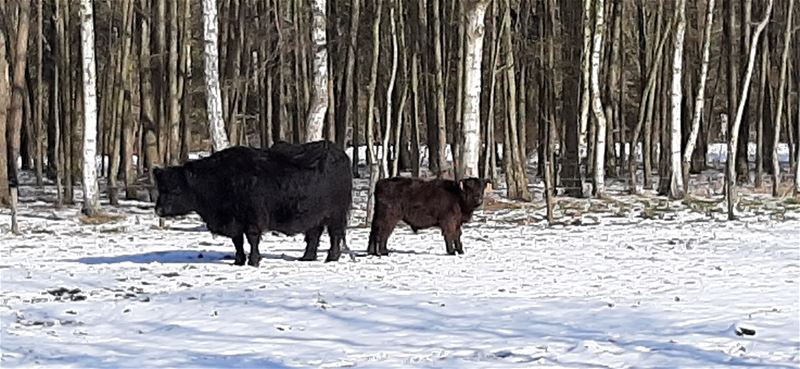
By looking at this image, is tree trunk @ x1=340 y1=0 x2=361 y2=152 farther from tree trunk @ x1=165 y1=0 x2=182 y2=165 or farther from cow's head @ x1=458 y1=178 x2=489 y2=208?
cow's head @ x1=458 y1=178 x2=489 y2=208

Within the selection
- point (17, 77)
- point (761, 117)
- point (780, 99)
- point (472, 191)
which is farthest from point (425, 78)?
point (472, 191)

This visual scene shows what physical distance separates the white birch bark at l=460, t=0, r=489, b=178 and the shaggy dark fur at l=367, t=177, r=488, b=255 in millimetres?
8684

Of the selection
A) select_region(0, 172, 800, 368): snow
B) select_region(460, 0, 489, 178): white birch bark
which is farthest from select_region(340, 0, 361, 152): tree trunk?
select_region(0, 172, 800, 368): snow

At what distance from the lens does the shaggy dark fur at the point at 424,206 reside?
1546cm

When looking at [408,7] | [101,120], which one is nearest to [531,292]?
[408,7]

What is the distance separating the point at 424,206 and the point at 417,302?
4.76 meters

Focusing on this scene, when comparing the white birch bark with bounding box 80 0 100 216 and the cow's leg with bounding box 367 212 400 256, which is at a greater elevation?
the white birch bark with bounding box 80 0 100 216

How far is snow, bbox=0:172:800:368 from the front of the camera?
27.6 ft

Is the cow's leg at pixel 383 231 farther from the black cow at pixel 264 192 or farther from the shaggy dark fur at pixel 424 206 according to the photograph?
the black cow at pixel 264 192

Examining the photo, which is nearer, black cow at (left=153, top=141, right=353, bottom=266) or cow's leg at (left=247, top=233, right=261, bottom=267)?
cow's leg at (left=247, top=233, right=261, bottom=267)

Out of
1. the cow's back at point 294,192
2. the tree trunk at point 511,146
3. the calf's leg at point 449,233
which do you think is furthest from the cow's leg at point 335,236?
the tree trunk at point 511,146

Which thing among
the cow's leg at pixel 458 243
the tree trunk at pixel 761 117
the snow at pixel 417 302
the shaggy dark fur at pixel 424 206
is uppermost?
the tree trunk at pixel 761 117

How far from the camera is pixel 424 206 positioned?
15.6m

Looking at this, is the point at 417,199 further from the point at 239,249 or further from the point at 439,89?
the point at 439,89
